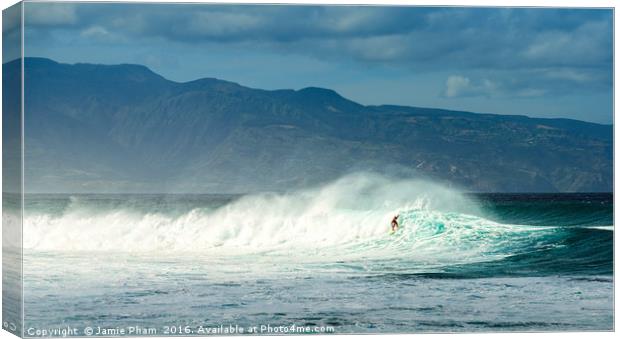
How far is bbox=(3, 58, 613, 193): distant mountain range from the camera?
71.9ft

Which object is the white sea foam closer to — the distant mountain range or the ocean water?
the ocean water

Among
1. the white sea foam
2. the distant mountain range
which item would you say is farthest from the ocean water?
the distant mountain range

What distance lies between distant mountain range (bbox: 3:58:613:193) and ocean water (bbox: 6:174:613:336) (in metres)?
0.42

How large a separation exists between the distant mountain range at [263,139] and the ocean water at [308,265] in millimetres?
417

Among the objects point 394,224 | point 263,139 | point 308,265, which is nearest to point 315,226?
point 394,224

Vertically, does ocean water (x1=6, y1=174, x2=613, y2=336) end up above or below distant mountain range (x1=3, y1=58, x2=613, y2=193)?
below

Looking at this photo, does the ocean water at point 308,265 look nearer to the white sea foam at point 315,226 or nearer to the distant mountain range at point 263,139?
the white sea foam at point 315,226

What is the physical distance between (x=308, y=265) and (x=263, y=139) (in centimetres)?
322

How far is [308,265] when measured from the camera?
20.8m

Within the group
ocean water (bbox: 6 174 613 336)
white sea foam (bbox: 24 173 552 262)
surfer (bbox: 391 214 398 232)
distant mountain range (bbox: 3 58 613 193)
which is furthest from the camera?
surfer (bbox: 391 214 398 232)

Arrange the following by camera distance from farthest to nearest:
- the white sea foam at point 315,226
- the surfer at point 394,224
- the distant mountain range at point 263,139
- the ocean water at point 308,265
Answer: the surfer at point 394,224 < the distant mountain range at point 263,139 < the white sea foam at point 315,226 < the ocean water at point 308,265

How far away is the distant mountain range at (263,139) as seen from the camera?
21.9 meters

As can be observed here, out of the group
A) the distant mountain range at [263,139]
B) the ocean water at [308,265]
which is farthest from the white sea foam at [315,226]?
the distant mountain range at [263,139]

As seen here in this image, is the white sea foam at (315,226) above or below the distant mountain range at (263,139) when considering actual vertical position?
below
